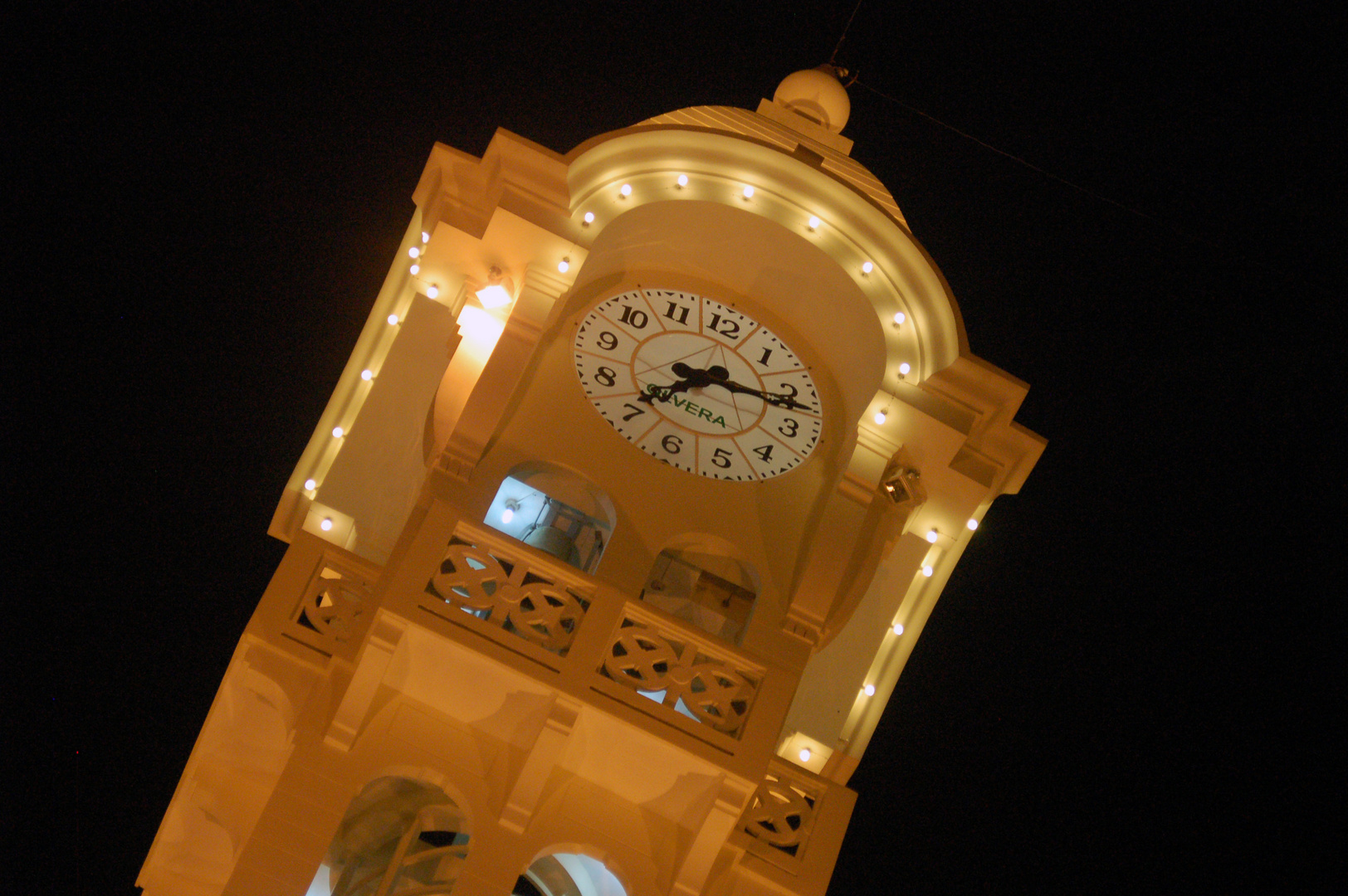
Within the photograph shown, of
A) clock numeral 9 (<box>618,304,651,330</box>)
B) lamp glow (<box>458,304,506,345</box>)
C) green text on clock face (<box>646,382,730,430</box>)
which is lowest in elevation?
lamp glow (<box>458,304,506,345</box>)

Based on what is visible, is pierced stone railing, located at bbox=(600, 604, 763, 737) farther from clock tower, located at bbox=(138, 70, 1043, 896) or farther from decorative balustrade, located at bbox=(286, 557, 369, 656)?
decorative balustrade, located at bbox=(286, 557, 369, 656)

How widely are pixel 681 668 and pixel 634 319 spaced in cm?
316

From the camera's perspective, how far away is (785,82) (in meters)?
14.6

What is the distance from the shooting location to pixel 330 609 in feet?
35.5

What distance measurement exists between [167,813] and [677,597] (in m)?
3.63

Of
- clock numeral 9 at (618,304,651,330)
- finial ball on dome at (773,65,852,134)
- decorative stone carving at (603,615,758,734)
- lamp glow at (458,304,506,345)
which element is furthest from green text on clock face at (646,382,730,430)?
finial ball on dome at (773,65,852,134)

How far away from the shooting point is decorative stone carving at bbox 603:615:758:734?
410 inches

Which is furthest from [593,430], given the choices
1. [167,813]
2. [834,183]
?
[167,813]

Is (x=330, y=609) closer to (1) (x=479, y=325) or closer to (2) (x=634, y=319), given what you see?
(1) (x=479, y=325)

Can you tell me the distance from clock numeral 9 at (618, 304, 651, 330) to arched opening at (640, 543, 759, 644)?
1.62 metres

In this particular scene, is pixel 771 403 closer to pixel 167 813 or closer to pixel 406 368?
pixel 406 368

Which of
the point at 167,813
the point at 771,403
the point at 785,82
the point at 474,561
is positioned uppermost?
the point at 785,82

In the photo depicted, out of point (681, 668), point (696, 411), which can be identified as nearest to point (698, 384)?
point (696, 411)

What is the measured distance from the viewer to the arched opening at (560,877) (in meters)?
11.5
